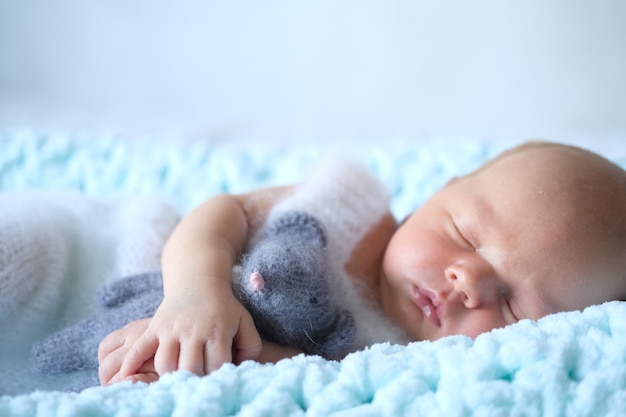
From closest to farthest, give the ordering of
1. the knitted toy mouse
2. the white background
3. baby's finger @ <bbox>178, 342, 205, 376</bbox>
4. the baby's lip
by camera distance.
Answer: baby's finger @ <bbox>178, 342, 205, 376</bbox> < the knitted toy mouse < the baby's lip < the white background

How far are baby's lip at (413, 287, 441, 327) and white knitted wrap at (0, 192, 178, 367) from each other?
0.41m

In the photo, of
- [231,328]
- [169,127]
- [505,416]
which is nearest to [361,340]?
[231,328]

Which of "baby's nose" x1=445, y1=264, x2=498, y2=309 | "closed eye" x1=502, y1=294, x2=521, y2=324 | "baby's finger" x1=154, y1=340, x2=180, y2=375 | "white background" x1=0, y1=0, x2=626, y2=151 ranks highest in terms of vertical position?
"white background" x1=0, y1=0, x2=626, y2=151

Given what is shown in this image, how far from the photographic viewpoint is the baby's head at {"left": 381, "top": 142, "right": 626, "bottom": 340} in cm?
91

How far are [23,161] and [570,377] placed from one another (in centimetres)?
121

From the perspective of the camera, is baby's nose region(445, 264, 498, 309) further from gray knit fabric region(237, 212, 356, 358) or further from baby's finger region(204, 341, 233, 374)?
baby's finger region(204, 341, 233, 374)

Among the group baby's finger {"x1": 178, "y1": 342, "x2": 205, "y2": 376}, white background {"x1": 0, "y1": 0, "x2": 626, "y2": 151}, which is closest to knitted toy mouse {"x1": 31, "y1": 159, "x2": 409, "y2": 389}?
baby's finger {"x1": 178, "y1": 342, "x2": 205, "y2": 376}

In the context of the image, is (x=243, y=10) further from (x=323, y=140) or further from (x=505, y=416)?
(x=505, y=416)

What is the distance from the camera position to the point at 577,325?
28.5 inches

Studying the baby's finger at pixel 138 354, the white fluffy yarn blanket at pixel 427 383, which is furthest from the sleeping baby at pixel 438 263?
the white fluffy yarn blanket at pixel 427 383

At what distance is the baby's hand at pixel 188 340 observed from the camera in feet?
2.42

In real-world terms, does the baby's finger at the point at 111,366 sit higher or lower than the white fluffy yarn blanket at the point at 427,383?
lower

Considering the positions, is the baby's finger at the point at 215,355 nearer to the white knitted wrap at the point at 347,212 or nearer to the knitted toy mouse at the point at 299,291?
the knitted toy mouse at the point at 299,291

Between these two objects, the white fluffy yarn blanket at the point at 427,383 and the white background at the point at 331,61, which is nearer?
the white fluffy yarn blanket at the point at 427,383
